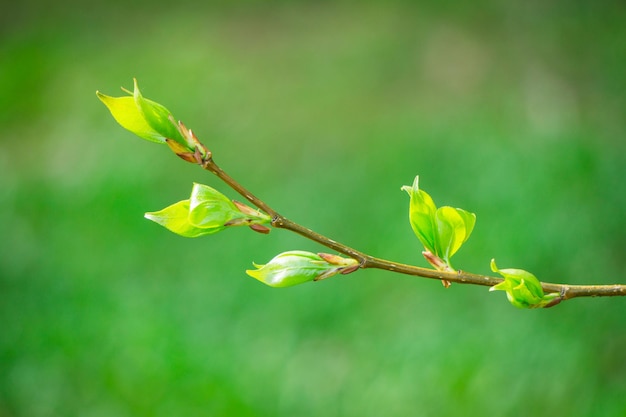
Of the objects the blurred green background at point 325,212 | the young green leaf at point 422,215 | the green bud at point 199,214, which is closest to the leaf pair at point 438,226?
the young green leaf at point 422,215

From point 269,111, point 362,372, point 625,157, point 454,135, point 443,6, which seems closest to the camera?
point 362,372

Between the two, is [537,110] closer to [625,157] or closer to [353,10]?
[625,157]

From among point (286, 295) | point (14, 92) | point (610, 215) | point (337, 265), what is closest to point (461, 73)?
point (610, 215)

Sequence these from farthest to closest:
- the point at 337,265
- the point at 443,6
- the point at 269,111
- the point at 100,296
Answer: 1. the point at 443,6
2. the point at 269,111
3. the point at 100,296
4. the point at 337,265

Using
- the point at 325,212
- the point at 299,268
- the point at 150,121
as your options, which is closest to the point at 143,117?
the point at 150,121

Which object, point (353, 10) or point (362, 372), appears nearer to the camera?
point (362, 372)

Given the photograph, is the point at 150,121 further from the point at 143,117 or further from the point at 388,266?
the point at 388,266

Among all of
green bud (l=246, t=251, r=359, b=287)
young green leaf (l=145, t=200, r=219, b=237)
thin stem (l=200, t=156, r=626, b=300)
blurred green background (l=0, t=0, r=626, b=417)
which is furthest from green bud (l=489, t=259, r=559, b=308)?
blurred green background (l=0, t=0, r=626, b=417)
